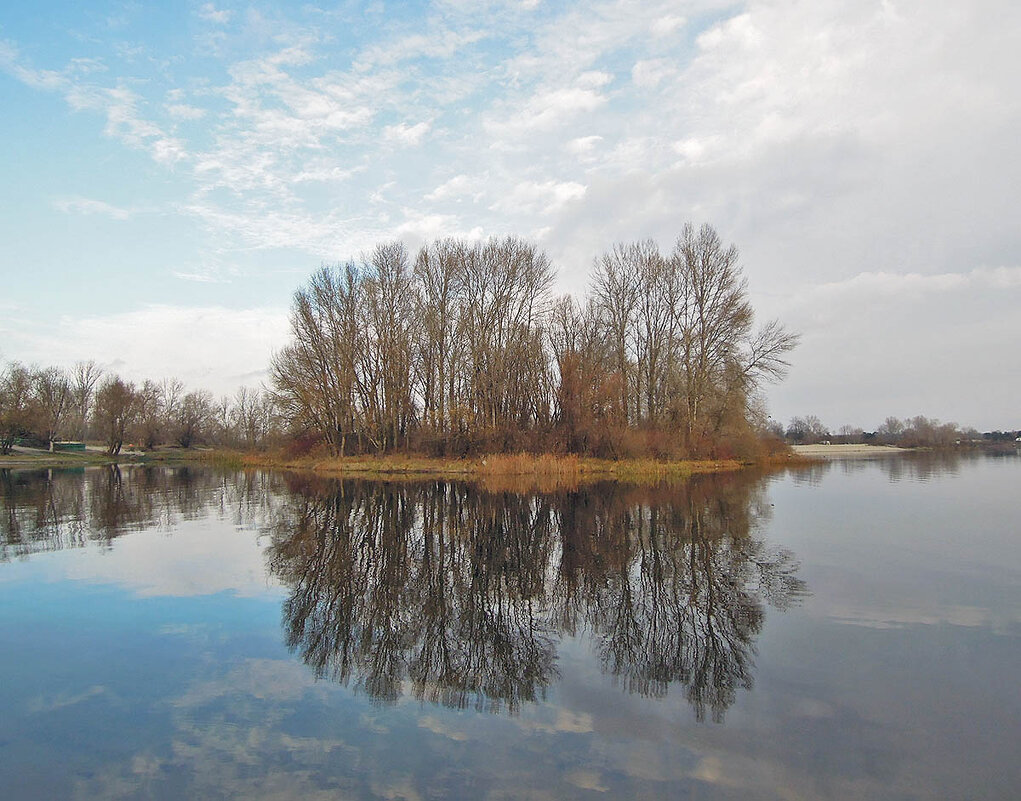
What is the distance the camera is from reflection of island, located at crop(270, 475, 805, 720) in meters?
5.49

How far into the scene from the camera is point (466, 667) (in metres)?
5.65

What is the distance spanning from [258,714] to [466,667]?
5.99ft

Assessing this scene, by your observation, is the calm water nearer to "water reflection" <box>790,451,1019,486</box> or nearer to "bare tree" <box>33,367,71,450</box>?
"water reflection" <box>790,451,1019,486</box>

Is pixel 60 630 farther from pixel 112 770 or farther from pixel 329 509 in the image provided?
pixel 329 509

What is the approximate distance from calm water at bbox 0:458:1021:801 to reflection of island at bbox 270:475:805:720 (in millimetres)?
52

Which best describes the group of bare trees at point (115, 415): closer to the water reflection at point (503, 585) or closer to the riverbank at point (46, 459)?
the riverbank at point (46, 459)

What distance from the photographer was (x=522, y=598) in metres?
8.00

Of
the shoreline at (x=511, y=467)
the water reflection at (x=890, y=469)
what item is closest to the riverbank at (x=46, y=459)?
the shoreline at (x=511, y=467)

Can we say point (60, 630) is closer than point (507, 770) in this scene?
No

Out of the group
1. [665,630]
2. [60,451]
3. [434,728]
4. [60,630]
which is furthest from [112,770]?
[60,451]

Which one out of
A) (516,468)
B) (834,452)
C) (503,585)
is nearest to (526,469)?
(516,468)

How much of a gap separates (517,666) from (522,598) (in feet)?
7.67

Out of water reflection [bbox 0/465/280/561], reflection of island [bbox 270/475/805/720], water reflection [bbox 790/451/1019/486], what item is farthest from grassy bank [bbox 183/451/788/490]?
reflection of island [bbox 270/475/805/720]

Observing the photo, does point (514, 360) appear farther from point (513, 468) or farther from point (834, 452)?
point (834, 452)
